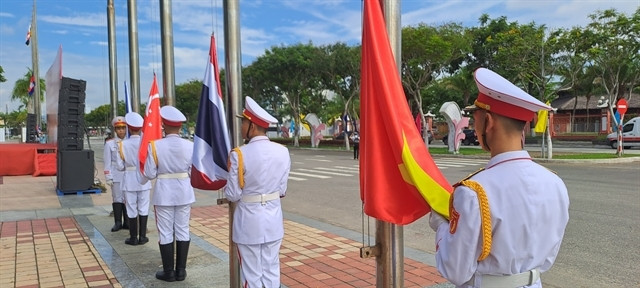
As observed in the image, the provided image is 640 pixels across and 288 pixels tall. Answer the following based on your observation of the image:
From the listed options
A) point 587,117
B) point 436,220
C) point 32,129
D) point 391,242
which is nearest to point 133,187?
point 391,242

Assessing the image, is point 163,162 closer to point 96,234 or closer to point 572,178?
point 96,234

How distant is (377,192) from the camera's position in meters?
2.39

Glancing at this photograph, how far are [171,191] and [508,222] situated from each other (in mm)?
3877

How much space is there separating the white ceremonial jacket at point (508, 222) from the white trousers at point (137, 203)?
219 inches

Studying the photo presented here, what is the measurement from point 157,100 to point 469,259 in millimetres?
5383

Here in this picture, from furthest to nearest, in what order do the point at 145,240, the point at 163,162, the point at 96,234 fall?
the point at 96,234 → the point at 145,240 → the point at 163,162

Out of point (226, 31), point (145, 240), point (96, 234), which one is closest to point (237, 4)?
point (226, 31)

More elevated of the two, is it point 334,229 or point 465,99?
point 465,99

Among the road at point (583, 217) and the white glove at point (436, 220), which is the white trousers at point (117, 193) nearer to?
the road at point (583, 217)

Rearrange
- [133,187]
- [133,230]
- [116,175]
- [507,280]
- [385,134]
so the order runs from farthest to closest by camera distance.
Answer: [116,175] < [133,187] < [133,230] < [385,134] < [507,280]

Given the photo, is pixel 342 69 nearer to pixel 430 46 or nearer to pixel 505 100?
pixel 430 46

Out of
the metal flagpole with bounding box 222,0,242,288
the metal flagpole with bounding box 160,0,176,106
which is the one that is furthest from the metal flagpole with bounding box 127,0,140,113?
the metal flagpole with bounding box 222,0,242,288

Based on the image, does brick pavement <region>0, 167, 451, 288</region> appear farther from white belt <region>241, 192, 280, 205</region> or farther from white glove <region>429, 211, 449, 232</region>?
white glove <region>429, 211, 449, 232</region>

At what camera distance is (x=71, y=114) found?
12117 mm
